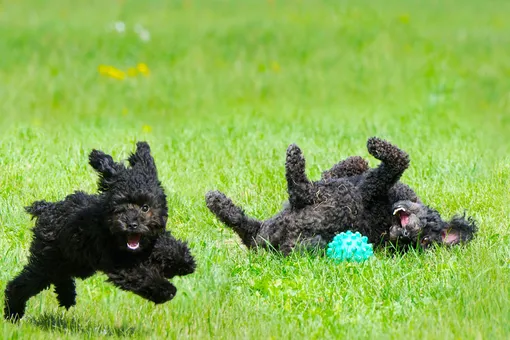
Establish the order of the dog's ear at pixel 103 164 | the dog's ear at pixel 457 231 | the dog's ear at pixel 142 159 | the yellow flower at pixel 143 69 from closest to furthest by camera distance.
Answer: the dog's ear at pixel 103 164 < the dog's ear at pixel 142 159 < the dog's ear at pixel 457 231 < the yellow flower at pixel 143 69

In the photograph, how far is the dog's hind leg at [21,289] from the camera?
5.57 meters

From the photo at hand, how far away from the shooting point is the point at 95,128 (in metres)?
11.7

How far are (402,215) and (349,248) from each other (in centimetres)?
61

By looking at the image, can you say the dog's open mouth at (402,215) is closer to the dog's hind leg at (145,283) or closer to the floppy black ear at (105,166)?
the dog's hind leg at (145,283)

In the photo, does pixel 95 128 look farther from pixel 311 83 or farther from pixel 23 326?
pixel 23 326

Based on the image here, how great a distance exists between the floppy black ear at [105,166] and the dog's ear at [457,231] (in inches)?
115

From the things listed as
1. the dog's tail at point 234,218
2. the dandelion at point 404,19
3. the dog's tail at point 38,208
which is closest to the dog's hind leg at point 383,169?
the dog's tail at point 234,218

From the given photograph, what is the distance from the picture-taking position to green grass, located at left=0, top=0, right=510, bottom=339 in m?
5.80

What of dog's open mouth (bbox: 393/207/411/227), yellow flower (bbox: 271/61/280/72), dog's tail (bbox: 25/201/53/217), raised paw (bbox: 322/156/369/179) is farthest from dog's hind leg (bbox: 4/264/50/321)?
yellow flower (bbox: 271/61/280/72)

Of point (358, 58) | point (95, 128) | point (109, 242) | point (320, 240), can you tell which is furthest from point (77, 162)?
point (358, 58)

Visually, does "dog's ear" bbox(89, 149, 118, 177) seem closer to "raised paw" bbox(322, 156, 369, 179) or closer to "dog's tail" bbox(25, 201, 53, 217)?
"dog's tail" bbox(25, 201, 53, 217)

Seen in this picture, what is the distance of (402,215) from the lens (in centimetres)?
697

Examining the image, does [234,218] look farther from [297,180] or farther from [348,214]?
[348,214]

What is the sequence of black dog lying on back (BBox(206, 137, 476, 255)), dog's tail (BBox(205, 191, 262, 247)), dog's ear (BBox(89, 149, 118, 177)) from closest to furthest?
dog's ear (BBox(89, 149, 118, 177)) < black dog lying on back (BBox(206, 137, 476, 255)) < dog's tail (BBox(205, 191, 262, 247))
